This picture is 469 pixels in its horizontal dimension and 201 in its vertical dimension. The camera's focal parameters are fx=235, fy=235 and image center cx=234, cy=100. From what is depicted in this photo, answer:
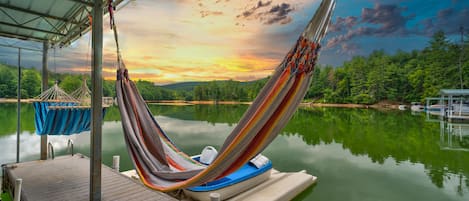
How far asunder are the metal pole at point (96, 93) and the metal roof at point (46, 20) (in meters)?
0.74

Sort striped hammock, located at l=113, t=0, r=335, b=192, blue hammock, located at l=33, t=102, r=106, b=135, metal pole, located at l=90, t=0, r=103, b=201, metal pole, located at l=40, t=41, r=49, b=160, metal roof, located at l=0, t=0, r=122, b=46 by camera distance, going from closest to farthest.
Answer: striped hammock, located at l=113, t=0, r=335, b=192, metal pole, located at l=90, t=0, r=103, b=201, metal roof, located at l=0, t=0, r=122, b=46, blue hammock, located at l=33, t=102, r=106, b=135, metal pole, located at l=40, t=41, r=49, b=160

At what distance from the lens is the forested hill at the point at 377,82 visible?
19.5 meters

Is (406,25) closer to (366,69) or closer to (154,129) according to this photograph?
(366,69)

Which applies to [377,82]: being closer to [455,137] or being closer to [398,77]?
[398,77]

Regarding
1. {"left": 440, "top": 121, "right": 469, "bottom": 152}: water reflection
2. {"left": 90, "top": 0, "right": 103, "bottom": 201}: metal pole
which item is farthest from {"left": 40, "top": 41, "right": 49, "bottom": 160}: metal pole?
{"left": 440, "top": 121, "right": 469, "bottom": 152}: water reflection

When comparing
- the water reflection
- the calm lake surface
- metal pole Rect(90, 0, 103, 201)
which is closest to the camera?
metal pole Rect(90, 0, 103, 201)

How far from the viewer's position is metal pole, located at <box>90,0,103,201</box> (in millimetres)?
1811

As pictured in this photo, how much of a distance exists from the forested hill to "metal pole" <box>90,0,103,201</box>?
12566 millimetres

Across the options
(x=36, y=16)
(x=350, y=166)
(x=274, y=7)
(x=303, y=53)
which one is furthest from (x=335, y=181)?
(x=274, y=7)

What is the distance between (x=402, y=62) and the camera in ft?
84.4

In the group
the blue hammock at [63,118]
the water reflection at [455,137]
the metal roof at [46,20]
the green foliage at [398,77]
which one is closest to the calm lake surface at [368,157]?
the water reflection at [455,137]

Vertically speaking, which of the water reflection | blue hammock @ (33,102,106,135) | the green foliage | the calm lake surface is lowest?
the calm lake surface

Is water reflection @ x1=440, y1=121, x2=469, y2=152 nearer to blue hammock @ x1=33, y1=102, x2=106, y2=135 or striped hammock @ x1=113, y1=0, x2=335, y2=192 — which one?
striped hammock @ x1=113, y1=0, x2=335, y2=192

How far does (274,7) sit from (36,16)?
2259 centimetres
